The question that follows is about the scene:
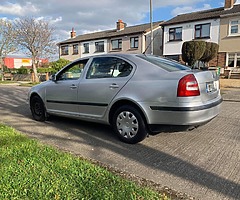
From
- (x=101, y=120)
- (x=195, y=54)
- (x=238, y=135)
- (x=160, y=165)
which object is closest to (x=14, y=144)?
(x=101, y=120)

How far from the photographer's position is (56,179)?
2533 millimetres

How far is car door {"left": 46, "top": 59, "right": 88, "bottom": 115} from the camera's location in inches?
183

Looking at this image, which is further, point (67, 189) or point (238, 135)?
point (238, 135)

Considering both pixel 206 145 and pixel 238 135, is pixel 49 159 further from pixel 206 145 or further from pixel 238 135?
pixel 238 135

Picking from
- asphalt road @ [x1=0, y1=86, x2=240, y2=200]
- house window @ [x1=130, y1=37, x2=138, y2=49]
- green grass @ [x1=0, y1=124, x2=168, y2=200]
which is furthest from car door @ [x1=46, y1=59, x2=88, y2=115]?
house window @ [x1=130, y1=37, x2=138, y2=49]

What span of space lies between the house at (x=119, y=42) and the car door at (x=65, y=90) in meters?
→ 20.0

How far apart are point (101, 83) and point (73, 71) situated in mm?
1064

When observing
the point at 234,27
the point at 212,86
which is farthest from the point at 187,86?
the point at 234,27

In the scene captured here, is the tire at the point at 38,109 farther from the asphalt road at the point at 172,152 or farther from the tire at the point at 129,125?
the tire at the point at 129,125

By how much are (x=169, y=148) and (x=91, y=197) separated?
189cm

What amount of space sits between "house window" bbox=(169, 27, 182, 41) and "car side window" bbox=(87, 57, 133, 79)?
2105cm

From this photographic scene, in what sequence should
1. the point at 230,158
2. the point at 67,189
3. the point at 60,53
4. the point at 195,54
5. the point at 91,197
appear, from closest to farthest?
the point at 91,197, the point at 67,189, the point at 230,158, the point at 195,54, the point at 60,53

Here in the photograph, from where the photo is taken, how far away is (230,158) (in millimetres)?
3250

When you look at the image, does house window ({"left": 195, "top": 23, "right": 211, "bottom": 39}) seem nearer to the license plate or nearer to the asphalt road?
the asphalt road
